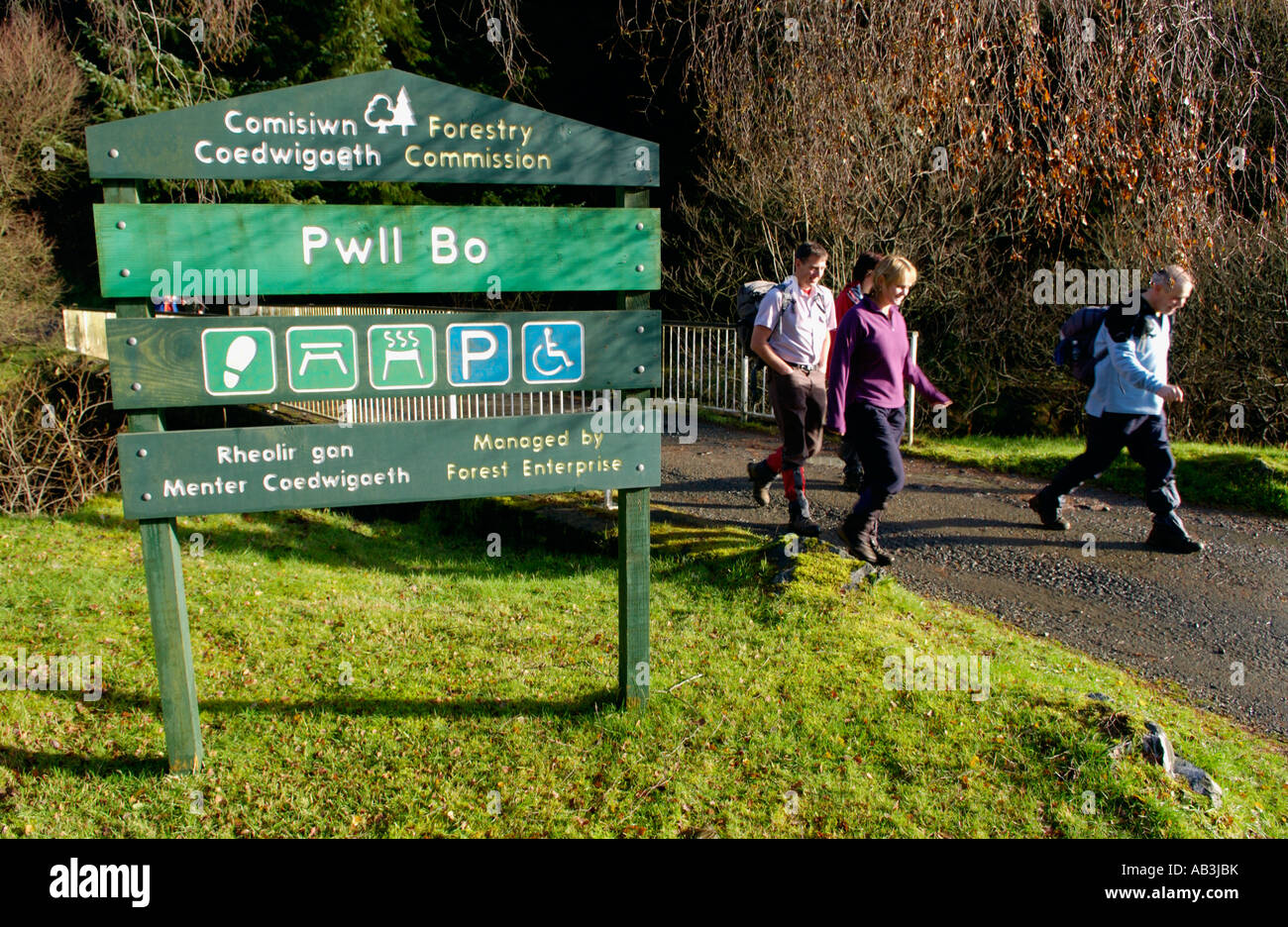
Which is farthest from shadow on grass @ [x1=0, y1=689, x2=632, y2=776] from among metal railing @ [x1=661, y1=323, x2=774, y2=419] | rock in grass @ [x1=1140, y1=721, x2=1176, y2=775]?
metal railing @ [x1=661, y1=323, x2=774, y2=419]

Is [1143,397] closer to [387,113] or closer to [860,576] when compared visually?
[860,576]

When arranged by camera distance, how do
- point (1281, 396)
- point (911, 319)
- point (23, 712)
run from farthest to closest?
1. point (911, 319)
2. point (1281, 396)
3. point (23, 712)

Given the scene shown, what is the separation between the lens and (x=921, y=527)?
7414 mm

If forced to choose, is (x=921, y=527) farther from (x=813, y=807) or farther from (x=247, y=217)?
(x=247, y=217)

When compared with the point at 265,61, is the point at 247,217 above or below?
below

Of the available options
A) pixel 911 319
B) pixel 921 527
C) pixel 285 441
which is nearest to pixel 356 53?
pixel 911 319

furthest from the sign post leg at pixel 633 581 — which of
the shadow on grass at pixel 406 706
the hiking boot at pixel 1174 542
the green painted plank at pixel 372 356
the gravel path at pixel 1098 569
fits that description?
the hiking boot at pixel 1174 542

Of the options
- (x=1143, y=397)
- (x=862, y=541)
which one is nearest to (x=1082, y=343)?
(x=1143, y=397)

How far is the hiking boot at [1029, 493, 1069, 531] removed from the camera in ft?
23.8

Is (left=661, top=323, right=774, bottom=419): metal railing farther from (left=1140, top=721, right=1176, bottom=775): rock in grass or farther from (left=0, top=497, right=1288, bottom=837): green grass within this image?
(left=1140, top=721, right=1176, bottom=775): rock in grass

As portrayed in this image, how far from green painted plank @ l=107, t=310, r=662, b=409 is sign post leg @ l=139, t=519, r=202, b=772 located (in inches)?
21.9

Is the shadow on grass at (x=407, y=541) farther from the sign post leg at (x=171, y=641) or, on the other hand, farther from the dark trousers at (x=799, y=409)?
the sign post leg at (x=171, y=641)

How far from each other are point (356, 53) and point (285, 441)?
19178 millimetres

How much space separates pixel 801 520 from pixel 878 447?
966 mm
